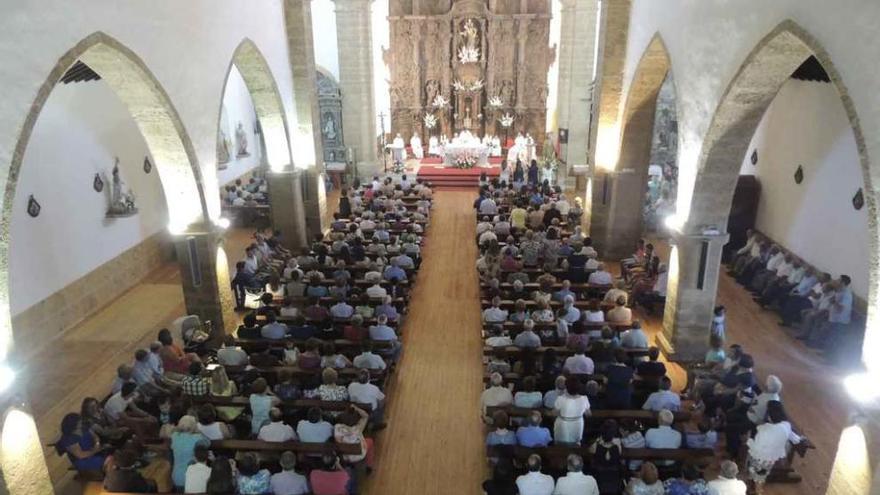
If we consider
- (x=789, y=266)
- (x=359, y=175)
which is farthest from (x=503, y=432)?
(x=359, y=175)

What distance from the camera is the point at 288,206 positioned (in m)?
15.4

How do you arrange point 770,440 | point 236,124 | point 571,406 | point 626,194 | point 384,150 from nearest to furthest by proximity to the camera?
point 770,440
point 571,406
point 626,194
point 236,124
point 384,150

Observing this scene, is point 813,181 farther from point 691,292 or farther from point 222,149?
point 222,149

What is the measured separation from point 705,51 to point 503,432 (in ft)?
20.9

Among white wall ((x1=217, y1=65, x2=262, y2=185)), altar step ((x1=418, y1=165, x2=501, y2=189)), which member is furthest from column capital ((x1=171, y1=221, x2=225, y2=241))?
Result: altar step ((x1=418, y1=165, x2=501, y2=189))

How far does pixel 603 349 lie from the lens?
8.77 meters

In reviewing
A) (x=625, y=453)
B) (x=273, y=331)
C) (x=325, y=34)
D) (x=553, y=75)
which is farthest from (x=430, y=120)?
(x=625, y=453)

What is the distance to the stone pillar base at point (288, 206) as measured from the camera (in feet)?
50.0

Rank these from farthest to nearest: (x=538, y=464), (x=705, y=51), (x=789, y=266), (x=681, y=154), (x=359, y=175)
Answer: (x=359, y=175) < (x=789, y=266) < (x=681, y=154) < (x=705, y=51) < (x=538, y=464)

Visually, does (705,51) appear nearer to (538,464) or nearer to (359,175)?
(538,464)

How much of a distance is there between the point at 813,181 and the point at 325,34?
61.2ft

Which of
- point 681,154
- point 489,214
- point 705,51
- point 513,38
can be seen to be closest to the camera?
point 705,51

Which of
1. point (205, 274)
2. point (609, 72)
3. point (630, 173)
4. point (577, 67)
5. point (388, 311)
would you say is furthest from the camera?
point (577, 67)

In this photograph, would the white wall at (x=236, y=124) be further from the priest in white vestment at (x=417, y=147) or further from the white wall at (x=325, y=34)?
the priest in white vestment at (x=417, y=147)
